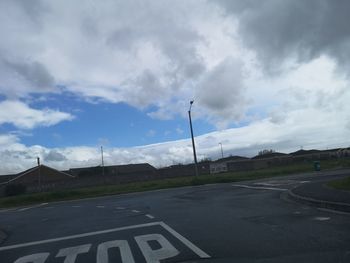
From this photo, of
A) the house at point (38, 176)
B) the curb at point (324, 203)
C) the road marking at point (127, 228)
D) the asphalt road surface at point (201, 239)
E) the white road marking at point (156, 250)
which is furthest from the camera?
the house at point (38, 176)

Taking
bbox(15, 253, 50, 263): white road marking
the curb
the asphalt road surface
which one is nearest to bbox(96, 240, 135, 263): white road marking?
the asphalt road surface

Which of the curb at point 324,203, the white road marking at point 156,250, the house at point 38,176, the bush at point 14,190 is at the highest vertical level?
the house at point 38,176

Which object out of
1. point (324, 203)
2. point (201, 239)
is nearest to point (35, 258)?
point (201, 239)

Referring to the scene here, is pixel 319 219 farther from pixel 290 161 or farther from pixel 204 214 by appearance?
pixel 290 161

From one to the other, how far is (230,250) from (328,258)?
1965mm

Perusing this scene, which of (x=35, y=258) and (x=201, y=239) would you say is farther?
(x=201, y=239)

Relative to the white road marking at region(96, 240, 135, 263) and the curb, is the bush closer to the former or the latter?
the curb

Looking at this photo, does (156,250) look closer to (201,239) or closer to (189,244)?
(189,244)

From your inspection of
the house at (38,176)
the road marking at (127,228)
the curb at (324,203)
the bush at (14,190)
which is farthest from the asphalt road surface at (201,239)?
the house at (38,176)

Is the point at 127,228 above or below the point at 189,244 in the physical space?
above

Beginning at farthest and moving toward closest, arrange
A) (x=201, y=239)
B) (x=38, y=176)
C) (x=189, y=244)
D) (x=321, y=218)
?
(x=38, y=176) → (x=321, y=218) → (x=201, y=239) → (x=189, y=244)

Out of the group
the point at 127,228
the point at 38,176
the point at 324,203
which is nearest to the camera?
the point at 127,228

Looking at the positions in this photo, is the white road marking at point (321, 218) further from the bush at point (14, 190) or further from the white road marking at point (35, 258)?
the bush at point (14, 190)

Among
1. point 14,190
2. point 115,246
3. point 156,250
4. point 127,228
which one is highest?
point 14,190
